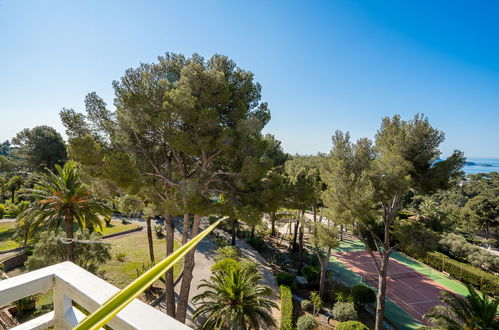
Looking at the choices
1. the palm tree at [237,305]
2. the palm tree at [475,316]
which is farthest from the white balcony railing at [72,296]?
the palm tree at [475,316]

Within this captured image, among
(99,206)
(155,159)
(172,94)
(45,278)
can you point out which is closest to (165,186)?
(155,159)

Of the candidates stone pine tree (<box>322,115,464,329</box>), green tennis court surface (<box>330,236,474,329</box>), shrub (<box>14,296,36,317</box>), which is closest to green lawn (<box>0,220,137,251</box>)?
shrub (<box>14,296,36,317</box>)

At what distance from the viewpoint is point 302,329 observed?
→ 929 centimetres

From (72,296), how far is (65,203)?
9.39 metres

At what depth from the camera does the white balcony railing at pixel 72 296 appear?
104 centimetres

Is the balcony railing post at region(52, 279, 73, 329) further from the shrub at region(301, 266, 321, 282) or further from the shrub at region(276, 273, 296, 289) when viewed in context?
the shrub at region(301, 266, 321, 282)

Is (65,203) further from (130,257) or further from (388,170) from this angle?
(388,170)

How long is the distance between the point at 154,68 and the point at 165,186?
419cm

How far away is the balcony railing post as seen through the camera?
54.4 inches

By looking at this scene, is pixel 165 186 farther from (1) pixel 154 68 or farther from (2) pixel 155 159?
(1) pixel 154 68

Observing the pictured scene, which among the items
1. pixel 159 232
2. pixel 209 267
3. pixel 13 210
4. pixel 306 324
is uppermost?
pixel 13 210

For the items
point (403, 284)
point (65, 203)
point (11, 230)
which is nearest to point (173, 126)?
point (65, 203)

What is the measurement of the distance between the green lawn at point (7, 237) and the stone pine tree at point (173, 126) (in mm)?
14169

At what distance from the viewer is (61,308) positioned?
55.3 inches
